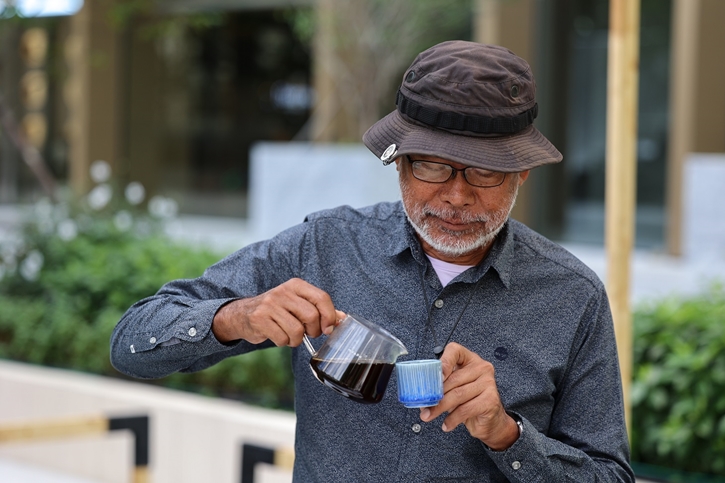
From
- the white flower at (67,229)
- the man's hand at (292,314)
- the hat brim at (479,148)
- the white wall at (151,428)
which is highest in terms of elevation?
the hat brim at (479,148)

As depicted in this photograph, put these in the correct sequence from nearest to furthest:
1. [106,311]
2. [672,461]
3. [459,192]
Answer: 1. [459,192]
2. [672,461]
3. [106,311]

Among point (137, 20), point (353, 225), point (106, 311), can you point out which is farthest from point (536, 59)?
point (353, 225)

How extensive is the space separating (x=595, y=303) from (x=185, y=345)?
0.81 meters

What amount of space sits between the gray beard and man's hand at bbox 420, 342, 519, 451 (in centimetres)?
25

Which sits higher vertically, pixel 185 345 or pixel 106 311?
pixel 185 345

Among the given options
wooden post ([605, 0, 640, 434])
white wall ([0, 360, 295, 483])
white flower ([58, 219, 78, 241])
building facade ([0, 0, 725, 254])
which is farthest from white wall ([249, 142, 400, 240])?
wooden post ([605, 0, 640, 434])

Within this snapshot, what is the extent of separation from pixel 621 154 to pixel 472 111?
1.42 meters

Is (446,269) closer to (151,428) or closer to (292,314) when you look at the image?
(292,314)

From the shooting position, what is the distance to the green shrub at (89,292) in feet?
17.0

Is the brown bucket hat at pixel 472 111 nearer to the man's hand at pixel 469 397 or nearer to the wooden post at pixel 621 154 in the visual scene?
the man's hand at pixel 469 397

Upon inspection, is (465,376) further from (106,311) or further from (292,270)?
(106,311)

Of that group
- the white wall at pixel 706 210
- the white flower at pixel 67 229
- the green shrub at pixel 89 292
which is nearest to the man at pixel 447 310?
the green shrub at pixel 89 292

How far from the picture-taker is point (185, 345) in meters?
1.83

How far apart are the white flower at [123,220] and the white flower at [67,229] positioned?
292 millimetres
